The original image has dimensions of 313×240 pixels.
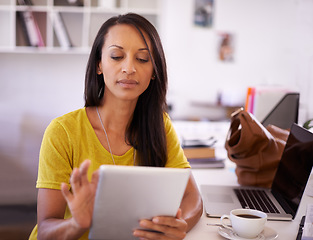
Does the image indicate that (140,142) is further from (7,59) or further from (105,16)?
(7,59)

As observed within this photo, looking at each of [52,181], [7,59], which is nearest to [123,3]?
[7,59]

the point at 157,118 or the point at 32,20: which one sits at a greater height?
the point at 32,20

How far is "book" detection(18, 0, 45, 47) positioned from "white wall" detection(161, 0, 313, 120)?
1.62m

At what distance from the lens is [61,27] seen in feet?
11.6

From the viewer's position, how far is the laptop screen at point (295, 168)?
4.22 ft

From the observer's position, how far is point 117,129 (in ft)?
4.54

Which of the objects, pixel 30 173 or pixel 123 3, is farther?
pixel 123 3

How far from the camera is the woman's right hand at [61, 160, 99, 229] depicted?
850 millimetres

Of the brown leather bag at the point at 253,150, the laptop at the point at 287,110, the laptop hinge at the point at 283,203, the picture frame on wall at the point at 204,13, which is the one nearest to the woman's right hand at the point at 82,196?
the laptop hinge at the point at 283,203

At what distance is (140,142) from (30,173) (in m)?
0.55

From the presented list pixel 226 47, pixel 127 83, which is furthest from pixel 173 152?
pixel 226 47

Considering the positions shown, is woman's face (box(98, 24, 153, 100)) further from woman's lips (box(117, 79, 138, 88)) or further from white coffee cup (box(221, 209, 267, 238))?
white coffee cup (box(221, 209, 267, 238))

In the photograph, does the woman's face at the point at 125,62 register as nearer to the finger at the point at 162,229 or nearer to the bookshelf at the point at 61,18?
the finger at the point at 162,229

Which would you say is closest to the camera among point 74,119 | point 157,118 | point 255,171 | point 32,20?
point 74,119
